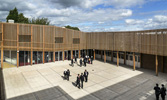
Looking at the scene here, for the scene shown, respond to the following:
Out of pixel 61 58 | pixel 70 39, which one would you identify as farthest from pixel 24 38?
pixel 70 39

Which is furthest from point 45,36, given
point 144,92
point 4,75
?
point 144,92

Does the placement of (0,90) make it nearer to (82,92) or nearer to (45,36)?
(82,92)

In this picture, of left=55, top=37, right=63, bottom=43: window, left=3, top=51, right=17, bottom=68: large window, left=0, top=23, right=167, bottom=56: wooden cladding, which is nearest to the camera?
left=0, top=23, right=167, bottom=56: wooden cladding

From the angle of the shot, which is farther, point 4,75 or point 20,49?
point 20,49

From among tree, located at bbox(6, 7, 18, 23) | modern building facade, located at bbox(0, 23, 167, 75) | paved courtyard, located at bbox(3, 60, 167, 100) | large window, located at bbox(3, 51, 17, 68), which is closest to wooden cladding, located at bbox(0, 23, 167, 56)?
modern building facade, located at bbox(0, 23, 167, 75)

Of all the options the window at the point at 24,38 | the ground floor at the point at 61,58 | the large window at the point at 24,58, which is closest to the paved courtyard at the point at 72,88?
the ground floor at the point at 61,58

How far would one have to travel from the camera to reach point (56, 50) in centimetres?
2416

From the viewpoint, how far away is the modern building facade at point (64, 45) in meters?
17.9

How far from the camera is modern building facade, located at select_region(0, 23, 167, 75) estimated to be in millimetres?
17933

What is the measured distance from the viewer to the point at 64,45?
83.4 ft

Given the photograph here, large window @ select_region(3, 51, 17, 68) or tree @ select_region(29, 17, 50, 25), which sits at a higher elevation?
tree @ select_region(29, 17, 50, 25)

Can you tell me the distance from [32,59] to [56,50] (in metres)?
4.80

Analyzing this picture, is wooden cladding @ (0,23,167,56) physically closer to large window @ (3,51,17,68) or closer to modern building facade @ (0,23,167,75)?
modern building facade @ (0,23,167,75)

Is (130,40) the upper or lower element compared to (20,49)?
upper
